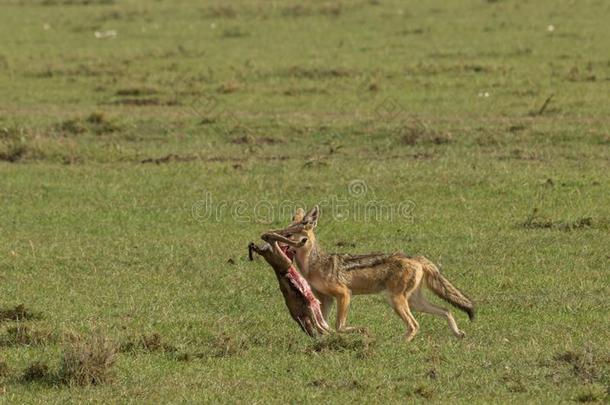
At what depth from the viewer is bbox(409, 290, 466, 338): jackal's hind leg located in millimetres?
9492

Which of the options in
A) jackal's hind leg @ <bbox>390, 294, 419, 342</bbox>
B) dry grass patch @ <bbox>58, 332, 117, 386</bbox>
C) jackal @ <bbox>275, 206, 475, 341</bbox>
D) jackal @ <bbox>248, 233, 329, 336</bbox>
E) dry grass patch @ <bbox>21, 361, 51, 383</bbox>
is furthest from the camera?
jackal @ <bbox>275, 206, 475, 341</bbox>

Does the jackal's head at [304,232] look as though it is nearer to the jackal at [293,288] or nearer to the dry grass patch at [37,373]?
the jackal at [293,288]

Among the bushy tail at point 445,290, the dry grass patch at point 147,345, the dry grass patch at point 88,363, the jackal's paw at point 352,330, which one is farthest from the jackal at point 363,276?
the dry grass patch at point 88,363

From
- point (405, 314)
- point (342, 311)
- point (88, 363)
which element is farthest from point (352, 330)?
point (88, 363)

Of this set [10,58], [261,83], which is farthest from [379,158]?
[10,58]

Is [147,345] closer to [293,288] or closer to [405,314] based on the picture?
[293,288]

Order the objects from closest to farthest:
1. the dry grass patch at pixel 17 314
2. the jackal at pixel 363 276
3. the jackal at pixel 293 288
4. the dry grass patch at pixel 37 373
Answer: the dry grass patch at pixel 37 373 < the jackal at pixel 293 288 < the jackal at pixel 363 276 < the dry grass patch at pixel 17 314

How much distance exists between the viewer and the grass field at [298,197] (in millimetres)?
8500

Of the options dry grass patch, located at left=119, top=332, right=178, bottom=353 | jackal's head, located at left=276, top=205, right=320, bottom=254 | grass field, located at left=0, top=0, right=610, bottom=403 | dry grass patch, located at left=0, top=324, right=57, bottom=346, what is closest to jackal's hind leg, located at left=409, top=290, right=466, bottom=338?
grass field, located at left=0, top=0, right=610, bottom=403

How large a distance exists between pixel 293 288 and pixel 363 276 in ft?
2.34

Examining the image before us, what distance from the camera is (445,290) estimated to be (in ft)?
31.4

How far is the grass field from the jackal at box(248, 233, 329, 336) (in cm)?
18

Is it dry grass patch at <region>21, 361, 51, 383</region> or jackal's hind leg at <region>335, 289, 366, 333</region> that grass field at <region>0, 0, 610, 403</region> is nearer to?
dry grass patch at <region>21, 361, 51, 383</region>

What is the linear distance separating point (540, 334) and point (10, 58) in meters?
19.0
